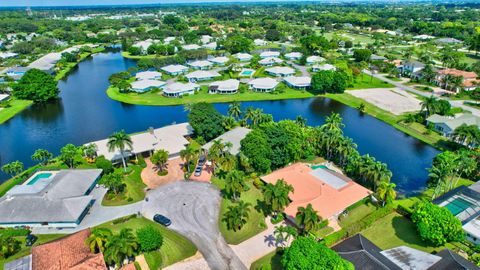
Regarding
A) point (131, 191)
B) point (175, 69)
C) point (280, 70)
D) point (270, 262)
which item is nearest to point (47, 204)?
point (131, 191)

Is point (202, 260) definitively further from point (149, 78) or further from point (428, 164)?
point (149, 78)

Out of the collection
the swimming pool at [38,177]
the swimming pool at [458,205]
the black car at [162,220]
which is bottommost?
the black car at [162,220]

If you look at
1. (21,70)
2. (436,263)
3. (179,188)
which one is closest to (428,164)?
(436,263)

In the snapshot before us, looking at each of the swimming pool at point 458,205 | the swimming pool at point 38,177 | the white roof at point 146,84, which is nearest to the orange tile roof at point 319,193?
the swimming pool at point 458,205

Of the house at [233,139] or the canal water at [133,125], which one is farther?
the canal water at [133,125]

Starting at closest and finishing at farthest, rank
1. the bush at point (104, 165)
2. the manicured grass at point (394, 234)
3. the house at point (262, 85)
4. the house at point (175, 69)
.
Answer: the manicured grass at point (394, 234), the bush at point (104, 165), the house at point (262, 85), the house at point (175, 69)

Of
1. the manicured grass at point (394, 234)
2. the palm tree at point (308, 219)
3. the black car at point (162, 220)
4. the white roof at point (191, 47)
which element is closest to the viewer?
the palm tree at point (308, 219)

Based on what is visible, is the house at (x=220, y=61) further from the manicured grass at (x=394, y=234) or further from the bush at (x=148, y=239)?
the bush at (x=148, y=239)

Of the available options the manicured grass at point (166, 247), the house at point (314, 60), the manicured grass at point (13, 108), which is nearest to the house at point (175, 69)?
the manicured grass at point (13, 108)

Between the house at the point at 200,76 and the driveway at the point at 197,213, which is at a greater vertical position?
the house at the point at 200,76
